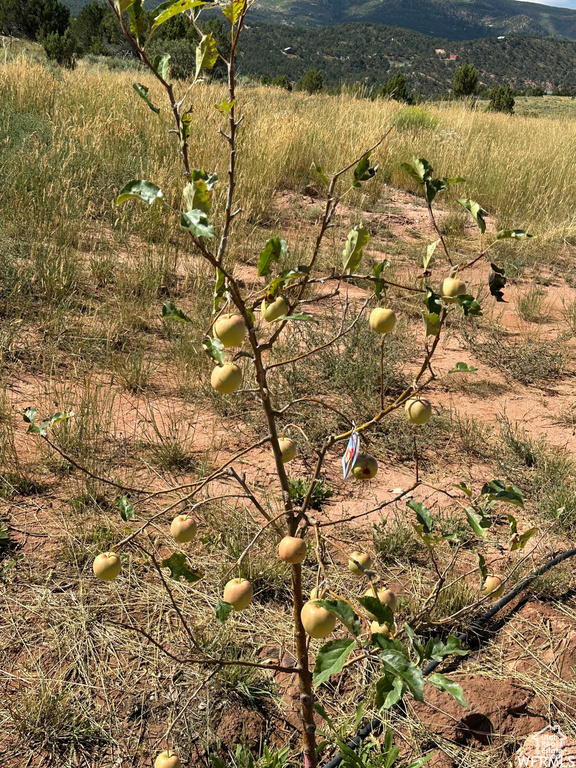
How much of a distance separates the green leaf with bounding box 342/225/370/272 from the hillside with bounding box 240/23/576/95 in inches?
2536

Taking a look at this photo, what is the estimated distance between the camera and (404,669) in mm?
792

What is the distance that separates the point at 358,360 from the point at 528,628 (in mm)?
1790

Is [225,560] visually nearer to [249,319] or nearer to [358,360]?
[249,319]

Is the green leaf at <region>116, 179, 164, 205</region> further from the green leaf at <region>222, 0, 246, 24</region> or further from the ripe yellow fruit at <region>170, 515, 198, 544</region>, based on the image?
the ripe yellow fruit at <region>170, 515, 198, 544</region>

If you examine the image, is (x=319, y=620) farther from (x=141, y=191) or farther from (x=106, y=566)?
(x=141, y=191)

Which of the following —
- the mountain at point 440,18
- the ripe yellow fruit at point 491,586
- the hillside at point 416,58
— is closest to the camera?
the ripe yellow fruit at point 491,586

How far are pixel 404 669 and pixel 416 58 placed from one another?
7878 centimetres

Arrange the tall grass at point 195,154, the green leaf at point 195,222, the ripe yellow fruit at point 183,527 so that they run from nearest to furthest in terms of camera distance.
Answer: the green leaf at point 195,222
the ripe yellow fruit at point 183,527
the tall grass at point 195,154

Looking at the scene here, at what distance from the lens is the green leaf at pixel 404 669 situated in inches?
30.2

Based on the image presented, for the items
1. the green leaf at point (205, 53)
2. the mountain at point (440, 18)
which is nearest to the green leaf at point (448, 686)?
the green leaf at point (205, 53)

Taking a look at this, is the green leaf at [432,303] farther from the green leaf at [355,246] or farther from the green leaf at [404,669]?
the green leaf at [404,669]

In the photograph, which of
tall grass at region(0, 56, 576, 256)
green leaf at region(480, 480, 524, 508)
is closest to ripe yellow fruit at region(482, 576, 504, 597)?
green leaf at region(480, 480, 524, 508)

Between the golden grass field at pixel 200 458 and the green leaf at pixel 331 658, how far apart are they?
0.31 m

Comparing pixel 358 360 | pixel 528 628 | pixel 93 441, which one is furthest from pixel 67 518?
pixel 358 360
